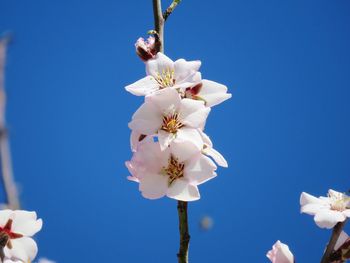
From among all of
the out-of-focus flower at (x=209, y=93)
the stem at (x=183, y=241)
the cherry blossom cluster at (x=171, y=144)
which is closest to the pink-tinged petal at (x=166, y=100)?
the cherry blossom cluster at (x=171, y=144)

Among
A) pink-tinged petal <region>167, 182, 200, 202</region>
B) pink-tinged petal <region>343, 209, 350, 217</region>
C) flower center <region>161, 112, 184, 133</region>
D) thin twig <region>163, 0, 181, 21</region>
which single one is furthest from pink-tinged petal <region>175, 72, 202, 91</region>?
pink-tinged petal <region>343, 209, 350, 217</region>

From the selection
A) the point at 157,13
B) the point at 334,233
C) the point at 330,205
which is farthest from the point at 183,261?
the point at 157,13

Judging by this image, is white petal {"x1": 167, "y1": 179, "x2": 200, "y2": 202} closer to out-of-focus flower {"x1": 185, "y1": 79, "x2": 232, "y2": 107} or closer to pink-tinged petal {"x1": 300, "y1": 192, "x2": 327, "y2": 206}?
out-of-focus flower {"x1": 185, "y1": 79, "x2": 232, "y2": 107}

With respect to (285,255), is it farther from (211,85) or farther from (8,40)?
(8,40)

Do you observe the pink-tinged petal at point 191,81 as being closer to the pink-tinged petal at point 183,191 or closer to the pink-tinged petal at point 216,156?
the pink-tinged petal at point 216,156

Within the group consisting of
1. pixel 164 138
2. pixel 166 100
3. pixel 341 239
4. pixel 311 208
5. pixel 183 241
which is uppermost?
pixel 166 100

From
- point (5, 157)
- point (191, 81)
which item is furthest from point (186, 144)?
point (5, 157)

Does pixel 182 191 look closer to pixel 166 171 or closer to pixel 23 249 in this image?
pixel 166 171
